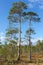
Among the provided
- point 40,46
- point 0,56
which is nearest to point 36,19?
point 0,56

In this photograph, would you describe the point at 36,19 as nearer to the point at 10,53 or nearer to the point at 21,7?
the point at 21,7

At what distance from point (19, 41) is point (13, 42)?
5.82ft

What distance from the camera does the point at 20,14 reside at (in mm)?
25422

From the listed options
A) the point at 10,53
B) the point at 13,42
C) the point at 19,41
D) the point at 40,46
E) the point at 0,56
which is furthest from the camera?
the point at 40,46

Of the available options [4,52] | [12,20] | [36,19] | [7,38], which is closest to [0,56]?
[4,52]

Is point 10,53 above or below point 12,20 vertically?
below

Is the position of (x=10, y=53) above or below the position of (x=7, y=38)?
below

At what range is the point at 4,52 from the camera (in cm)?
1805

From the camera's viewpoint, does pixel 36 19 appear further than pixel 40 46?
No

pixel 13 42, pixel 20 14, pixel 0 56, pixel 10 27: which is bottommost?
pixel 0 56

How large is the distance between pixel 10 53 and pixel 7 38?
6297 mm

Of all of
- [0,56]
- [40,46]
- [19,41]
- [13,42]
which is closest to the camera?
[0,56]

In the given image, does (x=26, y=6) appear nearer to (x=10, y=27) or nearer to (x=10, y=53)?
(x=10, y=27)

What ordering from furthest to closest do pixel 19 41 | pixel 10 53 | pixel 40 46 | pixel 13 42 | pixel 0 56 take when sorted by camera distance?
pixel 40 46 < pixel 19 41 < pixel 13 42 < pixel 0 56 < pixel 10 53
